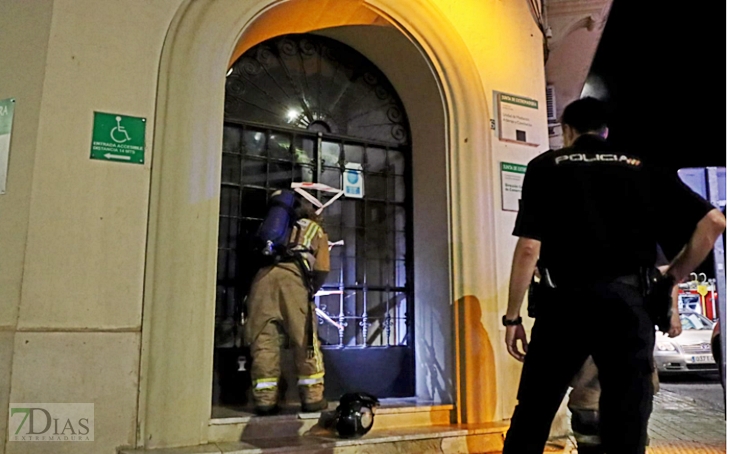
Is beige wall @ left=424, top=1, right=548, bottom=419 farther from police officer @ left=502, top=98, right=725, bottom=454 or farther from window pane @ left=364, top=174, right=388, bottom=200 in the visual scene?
police officer @ left=502, top=98, right=725, bottom=454

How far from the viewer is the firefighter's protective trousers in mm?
4121

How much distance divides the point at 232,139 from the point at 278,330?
5.65 ft

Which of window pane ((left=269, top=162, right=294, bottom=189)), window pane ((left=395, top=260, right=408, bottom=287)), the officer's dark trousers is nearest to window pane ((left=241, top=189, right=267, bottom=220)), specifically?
window pane ((left=269, top=162, right=294, bottom=189))

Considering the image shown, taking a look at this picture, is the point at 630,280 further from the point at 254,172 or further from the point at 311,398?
the point at 254,172

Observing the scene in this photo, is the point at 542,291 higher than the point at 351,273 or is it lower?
lower

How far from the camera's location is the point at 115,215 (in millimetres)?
3732

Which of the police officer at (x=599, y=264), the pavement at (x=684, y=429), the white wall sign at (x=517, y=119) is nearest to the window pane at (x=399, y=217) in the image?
the white wall sign at (x=517, y=119)

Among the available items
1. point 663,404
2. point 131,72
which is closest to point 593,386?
point 131,72

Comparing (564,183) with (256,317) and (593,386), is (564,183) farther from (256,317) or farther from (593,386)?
(256,317)

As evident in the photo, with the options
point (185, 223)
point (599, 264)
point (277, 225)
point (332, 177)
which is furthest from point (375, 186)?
point (599, 264)

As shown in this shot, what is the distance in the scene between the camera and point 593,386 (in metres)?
3.64

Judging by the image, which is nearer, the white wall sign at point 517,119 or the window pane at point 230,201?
the window pane at point 230,201

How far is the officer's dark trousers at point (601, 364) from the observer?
2.30 meters

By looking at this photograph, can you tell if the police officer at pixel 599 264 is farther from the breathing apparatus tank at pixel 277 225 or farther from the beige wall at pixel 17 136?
the beige wall at pixel 17 136
